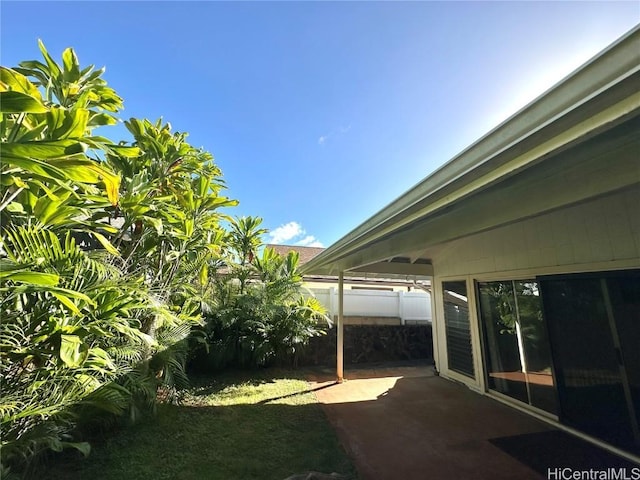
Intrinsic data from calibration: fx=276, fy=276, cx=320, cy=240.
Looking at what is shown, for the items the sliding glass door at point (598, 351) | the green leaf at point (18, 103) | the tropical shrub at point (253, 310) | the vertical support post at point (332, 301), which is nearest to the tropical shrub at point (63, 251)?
the green leaf at point (18, 103)

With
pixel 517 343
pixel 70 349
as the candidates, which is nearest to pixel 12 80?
pixel 70 349

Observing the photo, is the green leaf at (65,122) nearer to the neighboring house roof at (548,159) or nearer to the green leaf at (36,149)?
the green leaf at (36,149)

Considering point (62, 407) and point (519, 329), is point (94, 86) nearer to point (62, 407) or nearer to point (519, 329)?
point (62, 407)

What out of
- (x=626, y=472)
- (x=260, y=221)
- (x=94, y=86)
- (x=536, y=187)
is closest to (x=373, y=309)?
(x=260, y=221)

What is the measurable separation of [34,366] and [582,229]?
641 centimetres

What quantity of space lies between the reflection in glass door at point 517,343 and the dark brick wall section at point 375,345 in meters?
3.85

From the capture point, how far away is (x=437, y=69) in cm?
385

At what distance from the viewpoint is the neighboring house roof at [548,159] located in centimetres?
115

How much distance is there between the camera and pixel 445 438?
3.77 m

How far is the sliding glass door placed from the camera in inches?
131

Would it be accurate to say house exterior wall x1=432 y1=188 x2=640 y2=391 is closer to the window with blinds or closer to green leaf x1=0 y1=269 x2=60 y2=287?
the window with blinds

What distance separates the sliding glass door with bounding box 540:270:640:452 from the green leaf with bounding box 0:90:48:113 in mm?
5544

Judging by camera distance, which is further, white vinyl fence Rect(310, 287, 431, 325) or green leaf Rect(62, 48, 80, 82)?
white vinyl fence Rect(310, 287, 431, 325)

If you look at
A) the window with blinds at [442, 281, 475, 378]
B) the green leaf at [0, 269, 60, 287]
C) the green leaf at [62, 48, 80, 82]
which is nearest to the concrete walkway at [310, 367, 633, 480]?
the window with blinds at [442, 281, 475, 378]
